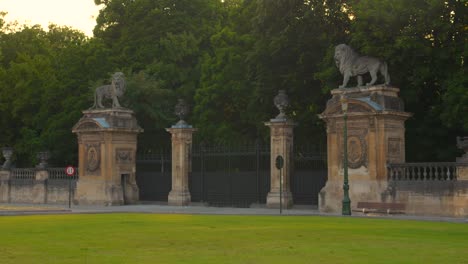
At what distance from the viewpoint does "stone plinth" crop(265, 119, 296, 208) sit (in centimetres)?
3469

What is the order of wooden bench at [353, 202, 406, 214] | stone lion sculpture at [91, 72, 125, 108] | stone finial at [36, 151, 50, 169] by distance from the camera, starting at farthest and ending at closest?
stone finial at [36, 151, 50, 169] → stone lion sculpture at [91, 72, 125, 108] → wooden bench at [353, 202, 406, 214]

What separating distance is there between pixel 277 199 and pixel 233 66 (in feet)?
33.9

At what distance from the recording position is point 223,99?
43.8 m

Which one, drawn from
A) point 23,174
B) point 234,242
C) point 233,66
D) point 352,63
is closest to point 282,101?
point 352,63

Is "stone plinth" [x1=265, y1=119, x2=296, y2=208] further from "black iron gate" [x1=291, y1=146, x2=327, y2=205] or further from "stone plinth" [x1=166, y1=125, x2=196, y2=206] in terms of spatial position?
"stone plinth" [x1=166, y1=125, x2=196, y2=206]

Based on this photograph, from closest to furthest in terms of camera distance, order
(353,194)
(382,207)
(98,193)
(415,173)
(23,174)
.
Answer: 1. (382,207)
2. (415,173)
3. (353,194)
4. (98,193)
5. (23,174)

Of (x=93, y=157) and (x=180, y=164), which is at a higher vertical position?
(x=93, y=157)

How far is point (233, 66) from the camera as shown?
1678 inches

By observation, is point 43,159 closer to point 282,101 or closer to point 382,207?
point 282,101

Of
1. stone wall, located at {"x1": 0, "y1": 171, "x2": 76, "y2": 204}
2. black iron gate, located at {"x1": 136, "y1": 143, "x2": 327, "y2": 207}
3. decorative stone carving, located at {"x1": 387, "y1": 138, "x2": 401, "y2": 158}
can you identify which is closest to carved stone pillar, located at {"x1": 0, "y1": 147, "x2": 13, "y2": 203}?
stone wall, located at {"x1": 0, "y1": 171, "x2": 76, "y2": 204}

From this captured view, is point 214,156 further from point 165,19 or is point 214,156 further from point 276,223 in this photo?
point 165,19

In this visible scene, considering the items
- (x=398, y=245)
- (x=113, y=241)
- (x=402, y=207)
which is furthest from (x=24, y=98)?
(x=398, y=245)

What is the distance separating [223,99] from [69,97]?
32.4 feet

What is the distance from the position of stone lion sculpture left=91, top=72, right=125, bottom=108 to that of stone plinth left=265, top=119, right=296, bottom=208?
870 centimetres
